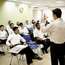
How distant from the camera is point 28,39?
663 centimetres

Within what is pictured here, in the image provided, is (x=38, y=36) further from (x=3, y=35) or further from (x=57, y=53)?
(x=57, y=53)

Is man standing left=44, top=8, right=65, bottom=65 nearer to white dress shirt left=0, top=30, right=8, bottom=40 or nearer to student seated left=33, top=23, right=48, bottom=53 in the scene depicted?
student seated left=33, top=23, right=48, bottom=53

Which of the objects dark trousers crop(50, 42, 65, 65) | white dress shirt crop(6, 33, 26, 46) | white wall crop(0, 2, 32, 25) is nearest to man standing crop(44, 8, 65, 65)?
dark trousers crop(50, 42, 65, 65)

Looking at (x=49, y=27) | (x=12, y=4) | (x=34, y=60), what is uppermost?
(x=12, y=4)

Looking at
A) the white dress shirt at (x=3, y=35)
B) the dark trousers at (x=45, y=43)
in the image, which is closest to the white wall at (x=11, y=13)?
the white dress shirt at (x=3, y=35)

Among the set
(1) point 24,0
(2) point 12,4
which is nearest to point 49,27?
(2) point 12,4

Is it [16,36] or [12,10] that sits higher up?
[12,10]

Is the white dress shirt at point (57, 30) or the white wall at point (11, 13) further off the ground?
the white wall at point (11, 13)

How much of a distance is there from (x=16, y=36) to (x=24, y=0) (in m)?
6.47

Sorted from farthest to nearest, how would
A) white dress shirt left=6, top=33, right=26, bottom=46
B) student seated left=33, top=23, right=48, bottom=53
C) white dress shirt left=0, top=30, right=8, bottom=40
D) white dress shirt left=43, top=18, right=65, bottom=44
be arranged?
white dress shirt left=0, top=30, right=8, bottom=40, student seated left=33, top=23, right=48, bottom=53, white dress shirt left=6, top=33, right=26, bottom=46, white dress shirt left=43, top=18, right=65, bottom=44

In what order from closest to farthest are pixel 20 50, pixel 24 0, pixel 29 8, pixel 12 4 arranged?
pixel 20 50 < pixel 12 4 < pixel 24 0 < pixel 29 8

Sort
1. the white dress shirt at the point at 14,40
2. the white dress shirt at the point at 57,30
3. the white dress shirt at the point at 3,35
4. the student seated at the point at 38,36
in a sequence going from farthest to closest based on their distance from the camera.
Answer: the white dress shirt at the point at 3,35, the student seated at the point at 38,36, the white dress shirt at the point at 14,40, the white dress shirt at the point at 57,30

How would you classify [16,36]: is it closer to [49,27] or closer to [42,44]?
[42,44]

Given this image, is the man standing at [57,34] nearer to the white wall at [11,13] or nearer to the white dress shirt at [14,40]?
the white dress shirt at [14,40]
